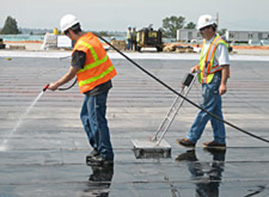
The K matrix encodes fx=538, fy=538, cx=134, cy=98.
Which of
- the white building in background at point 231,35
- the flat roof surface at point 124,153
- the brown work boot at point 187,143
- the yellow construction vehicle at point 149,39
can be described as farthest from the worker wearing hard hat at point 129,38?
the white building in background at point 231,35

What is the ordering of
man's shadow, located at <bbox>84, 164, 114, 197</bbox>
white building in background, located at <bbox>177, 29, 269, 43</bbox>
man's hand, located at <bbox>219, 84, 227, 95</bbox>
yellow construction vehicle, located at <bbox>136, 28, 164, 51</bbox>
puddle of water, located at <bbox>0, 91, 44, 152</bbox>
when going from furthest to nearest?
1. white building in background, located at <bbox>177, 29, 269, 43</bbox>
2. yellow construction vehicle, located at <bbox>136, 28, 164, 51</bbox>
3. puddle of water, located at <bbox>0, 91, 44, 152</bbox>
4. man's hand, located at <bbox>219, 84, 227, 95</bbox>
5. man's shadow, located at <bbox>84, 164, 114, 197</bbox>

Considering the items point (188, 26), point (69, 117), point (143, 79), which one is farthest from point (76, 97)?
point (188, 26)

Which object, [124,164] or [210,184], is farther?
[124,164]

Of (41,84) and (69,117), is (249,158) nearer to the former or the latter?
(69,117)

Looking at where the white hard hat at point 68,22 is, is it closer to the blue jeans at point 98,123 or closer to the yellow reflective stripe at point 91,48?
the yellow reflective stripe at point 91,48

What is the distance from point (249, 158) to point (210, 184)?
58.9 inches

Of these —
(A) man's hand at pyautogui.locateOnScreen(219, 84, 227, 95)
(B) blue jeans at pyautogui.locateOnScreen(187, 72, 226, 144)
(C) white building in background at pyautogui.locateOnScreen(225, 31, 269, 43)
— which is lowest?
(C) white building in background at pyautogui.locateOnScreen(225, 31, 269, 43)

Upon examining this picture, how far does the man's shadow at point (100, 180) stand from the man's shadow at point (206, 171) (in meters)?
0.97

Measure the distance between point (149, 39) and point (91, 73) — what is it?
3282cm

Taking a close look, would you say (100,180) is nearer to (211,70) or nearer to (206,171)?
(206,171)

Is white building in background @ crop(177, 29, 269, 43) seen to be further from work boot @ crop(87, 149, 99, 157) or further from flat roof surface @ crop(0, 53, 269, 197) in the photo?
work boot @ crop(87, 149, 99, 157)

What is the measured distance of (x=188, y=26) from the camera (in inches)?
5615

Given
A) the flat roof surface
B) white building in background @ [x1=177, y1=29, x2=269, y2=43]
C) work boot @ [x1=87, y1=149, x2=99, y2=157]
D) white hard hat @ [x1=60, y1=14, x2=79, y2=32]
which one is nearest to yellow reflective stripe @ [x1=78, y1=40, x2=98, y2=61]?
white hard hat @ [x1=60, y1=14, x2=79, y2=32]

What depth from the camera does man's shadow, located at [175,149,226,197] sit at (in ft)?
18.9
